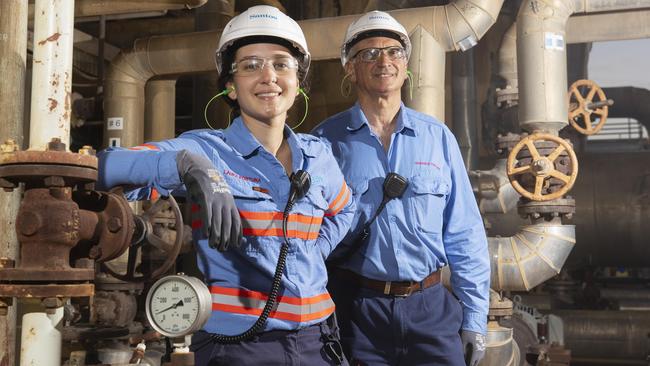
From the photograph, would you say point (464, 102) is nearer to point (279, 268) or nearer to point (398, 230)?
point (398, 230)

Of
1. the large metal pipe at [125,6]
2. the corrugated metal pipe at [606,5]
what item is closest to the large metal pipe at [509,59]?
the corrugated metal pipe at [606,5]

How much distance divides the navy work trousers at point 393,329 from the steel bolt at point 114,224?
2.77 feet

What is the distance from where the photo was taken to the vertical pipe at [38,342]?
1.76m

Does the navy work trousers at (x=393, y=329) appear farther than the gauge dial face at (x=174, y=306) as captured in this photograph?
Yes

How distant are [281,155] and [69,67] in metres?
0.55

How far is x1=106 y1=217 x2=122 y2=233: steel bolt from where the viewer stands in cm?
167

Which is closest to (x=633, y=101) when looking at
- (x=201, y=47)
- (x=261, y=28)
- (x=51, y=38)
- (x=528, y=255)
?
(x=528, y=255)

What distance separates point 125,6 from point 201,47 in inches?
28.8

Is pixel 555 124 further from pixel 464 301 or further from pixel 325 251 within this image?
pixel 325 251

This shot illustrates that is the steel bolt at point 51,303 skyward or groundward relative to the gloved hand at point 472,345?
skyward

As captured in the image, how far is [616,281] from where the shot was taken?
7.30 m

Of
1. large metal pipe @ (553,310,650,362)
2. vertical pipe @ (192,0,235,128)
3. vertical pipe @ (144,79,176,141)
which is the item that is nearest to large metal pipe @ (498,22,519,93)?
large metal pipe @ (553,310,650,362)

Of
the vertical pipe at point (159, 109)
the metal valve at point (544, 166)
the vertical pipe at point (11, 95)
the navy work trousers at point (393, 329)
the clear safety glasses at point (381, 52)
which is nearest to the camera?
the navy work trousers at point (393, 329)

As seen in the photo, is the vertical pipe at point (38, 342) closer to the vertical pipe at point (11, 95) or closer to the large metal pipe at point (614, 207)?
the vertical pipe at point (11, 95)
